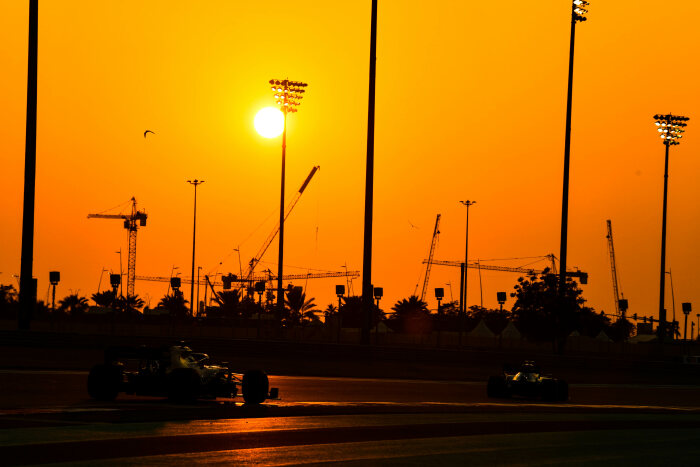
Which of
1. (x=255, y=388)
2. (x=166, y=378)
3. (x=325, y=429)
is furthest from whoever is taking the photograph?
(x=255, y=388)

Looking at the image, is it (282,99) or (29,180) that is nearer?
(29,180)

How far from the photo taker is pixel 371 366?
1966 inches

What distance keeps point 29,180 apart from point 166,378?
20.0 metres

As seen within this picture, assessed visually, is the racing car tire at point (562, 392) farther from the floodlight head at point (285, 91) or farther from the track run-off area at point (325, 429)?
the floodlight head at point (285, 91)

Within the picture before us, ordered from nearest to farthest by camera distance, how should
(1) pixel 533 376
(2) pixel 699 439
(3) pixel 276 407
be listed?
(2) pixel 699 439 < (3) pixel 276 407 < (1) pixel 533 376

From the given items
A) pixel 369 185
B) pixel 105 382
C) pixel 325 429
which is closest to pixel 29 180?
pixel 369 185

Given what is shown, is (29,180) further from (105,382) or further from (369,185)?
(105,382)

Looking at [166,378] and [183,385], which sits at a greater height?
[166,378]

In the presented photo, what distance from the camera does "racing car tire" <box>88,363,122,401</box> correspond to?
28.9m

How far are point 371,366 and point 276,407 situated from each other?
2118 centimetres

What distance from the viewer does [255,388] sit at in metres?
29.7

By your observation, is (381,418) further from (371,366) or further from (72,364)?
(371,366)

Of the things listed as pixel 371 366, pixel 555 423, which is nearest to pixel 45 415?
pixel 555 423

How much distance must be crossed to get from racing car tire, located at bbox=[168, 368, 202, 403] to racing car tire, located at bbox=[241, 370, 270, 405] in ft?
3.89
